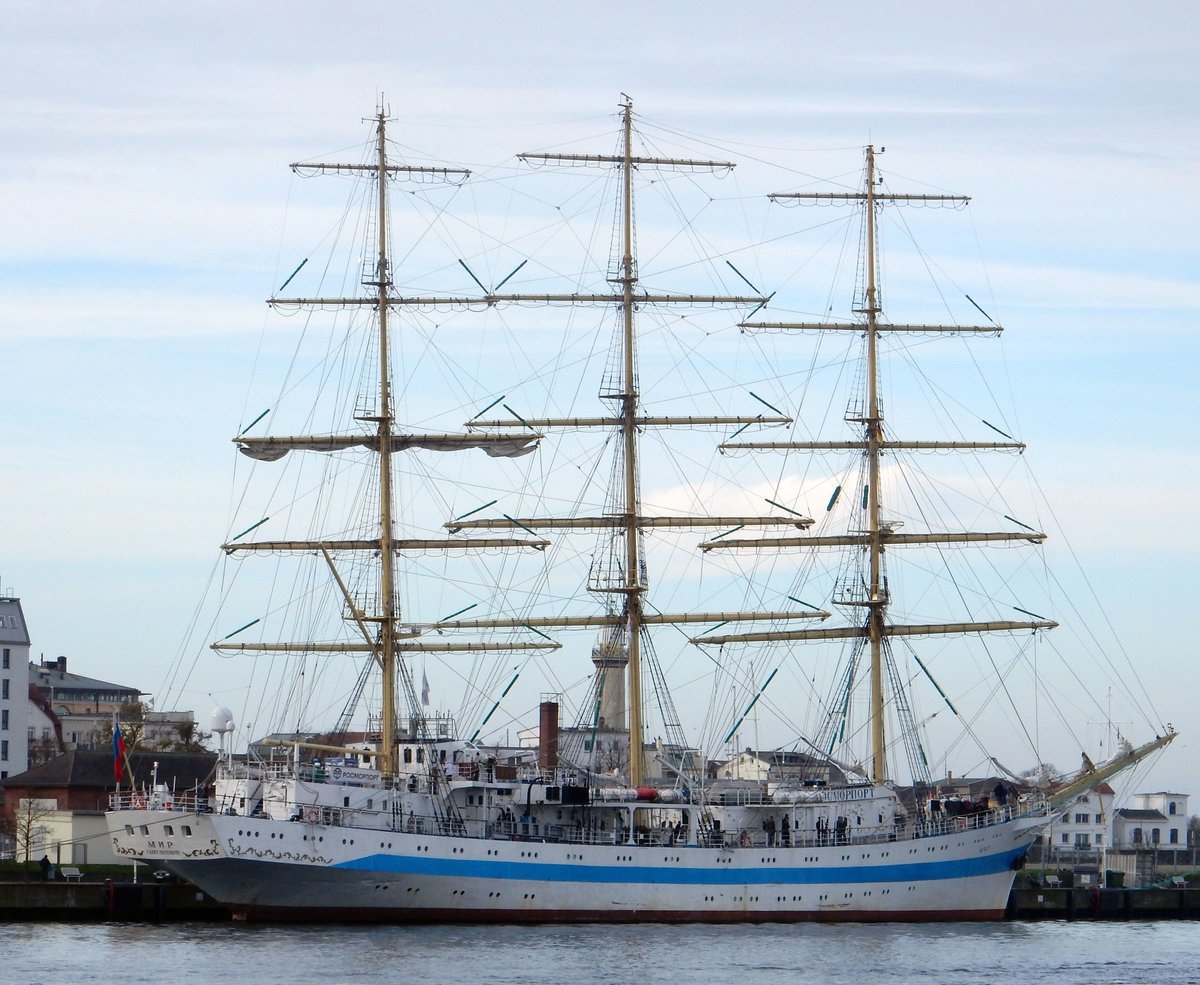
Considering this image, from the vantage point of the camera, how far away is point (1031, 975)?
54.2 meters

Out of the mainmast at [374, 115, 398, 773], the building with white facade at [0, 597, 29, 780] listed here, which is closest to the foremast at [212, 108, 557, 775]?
the mainmast at [374, 115, 398, 773]

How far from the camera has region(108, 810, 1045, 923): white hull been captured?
62.2 metres

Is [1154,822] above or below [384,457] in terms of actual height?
below

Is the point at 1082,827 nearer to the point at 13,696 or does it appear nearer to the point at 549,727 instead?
the point at 549,727

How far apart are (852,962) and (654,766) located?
3283cm

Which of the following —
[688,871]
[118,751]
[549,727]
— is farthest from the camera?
[549,727]

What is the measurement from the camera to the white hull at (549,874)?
62.2 m

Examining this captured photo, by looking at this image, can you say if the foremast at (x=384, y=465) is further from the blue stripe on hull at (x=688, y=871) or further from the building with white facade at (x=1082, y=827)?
the building with white facade at (x=1082, y=827)

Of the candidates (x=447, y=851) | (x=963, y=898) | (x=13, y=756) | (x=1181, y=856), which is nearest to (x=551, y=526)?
(x=447, y=851)

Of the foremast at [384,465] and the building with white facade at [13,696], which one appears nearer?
the foremast at [384,465]

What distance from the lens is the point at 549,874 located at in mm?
65438

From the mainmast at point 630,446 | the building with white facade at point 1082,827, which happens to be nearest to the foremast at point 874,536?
the mainmast at point 630,446

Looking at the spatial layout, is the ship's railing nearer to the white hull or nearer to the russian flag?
the white hull

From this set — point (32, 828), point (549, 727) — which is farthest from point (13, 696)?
point (549, 727)
